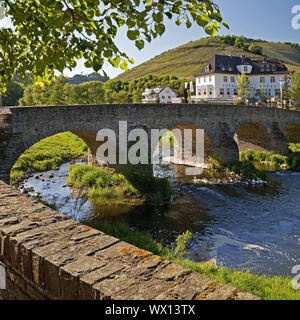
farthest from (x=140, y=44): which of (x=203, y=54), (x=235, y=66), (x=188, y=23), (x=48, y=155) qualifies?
(x=203, y=54)

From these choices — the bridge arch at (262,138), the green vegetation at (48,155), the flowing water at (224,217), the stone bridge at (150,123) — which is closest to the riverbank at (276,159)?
the bridge arch at (262,138)

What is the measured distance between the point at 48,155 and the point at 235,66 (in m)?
43.2

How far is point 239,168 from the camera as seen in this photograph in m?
20.2

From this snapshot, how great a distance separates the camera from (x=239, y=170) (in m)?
19.9

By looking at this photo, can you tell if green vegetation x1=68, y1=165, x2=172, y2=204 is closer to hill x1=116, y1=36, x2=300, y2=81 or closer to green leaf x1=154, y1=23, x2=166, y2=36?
green leaf x1=154, y1=23, x2=166, y2=36

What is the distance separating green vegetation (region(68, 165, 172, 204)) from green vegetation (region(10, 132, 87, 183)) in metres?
4.63

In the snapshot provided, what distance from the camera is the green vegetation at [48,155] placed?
21.1 metres

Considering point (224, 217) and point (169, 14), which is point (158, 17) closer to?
point (169, 14)

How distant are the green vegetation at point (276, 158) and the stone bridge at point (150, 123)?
1178mm
